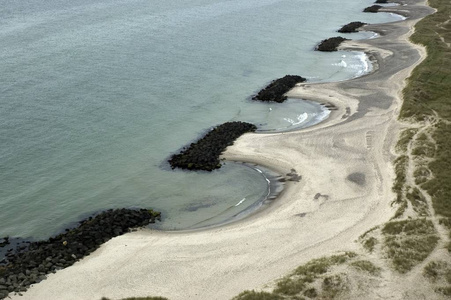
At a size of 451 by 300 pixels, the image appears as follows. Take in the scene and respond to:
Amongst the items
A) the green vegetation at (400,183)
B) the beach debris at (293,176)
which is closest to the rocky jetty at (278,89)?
the beach debris at (293,176)

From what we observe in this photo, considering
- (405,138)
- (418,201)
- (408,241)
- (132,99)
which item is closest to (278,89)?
(132,99)

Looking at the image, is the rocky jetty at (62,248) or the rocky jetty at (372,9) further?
the rocky jetty at (372,9)

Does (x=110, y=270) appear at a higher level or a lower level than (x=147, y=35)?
lower

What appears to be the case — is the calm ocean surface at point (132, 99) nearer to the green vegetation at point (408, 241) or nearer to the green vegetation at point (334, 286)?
the green vegetation at point (408, 241)

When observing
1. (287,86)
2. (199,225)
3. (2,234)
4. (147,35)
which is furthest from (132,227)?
(147,35)

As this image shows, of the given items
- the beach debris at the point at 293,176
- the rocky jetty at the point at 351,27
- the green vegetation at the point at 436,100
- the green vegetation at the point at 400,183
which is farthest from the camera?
the rocky jetty at the point at 351,27

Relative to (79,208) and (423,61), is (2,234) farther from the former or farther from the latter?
(423,61)
